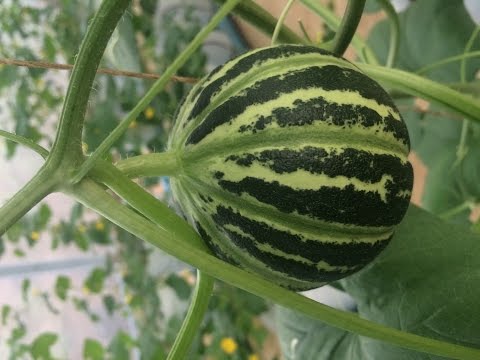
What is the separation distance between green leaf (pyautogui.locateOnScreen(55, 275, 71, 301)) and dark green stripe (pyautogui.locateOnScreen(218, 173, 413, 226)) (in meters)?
1.51

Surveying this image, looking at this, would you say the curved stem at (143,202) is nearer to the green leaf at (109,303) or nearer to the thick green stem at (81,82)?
the thick green stem at (81,82)

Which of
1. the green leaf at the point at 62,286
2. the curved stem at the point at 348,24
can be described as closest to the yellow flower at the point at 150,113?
the green leaf at the point at 62,286

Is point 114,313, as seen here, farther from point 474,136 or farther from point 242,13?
point 242,13

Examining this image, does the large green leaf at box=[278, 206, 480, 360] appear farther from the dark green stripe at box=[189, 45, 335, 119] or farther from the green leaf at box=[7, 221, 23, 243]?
the green leaf at box=[7, 221, 23, 243]

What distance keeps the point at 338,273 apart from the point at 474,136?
20.6 inches

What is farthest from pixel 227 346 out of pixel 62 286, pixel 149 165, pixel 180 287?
pixel 149 165

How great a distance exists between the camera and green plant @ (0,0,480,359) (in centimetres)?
33

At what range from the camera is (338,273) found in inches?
16.1

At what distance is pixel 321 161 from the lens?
0.37 m

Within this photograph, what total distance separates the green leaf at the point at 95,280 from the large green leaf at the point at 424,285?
132 centimetres

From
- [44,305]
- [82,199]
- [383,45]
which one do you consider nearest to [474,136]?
[383,45]

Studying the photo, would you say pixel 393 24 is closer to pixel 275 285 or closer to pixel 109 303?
pixel 275 285

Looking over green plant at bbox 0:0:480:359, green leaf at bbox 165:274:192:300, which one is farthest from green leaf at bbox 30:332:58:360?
green plant at bbox 0:0:480:359

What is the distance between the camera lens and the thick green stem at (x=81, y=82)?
30 cm
